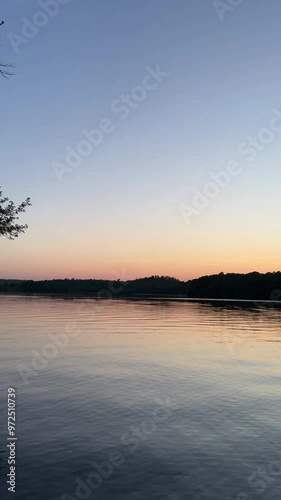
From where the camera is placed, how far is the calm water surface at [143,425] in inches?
609

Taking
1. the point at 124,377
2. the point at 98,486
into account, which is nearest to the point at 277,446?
the point at 98,486

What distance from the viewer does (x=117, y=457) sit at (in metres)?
17.9

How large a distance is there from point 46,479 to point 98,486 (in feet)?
6.01

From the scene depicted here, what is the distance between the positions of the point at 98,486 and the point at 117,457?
2715 millimetres

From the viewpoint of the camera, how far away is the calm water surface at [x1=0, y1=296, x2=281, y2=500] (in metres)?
15.5

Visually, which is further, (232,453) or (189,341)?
(189,341)

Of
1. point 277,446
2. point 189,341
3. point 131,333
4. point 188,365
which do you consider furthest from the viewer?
point 131,333

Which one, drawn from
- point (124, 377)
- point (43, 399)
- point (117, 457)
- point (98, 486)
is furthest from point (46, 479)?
point (124, 377)

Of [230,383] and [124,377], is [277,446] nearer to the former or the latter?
[230,383]

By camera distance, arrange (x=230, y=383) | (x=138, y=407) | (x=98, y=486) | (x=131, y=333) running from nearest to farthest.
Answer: (x=98, y=486)
(x=138, y=407)
(x=230, y=383)
(x=131, y=333)

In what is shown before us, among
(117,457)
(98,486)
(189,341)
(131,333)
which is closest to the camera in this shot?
(98,486)

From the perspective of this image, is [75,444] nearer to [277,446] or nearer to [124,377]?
[277,446]

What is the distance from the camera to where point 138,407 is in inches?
1021

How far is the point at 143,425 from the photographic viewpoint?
22.4 metres
